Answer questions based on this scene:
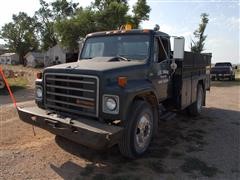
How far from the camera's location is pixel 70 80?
5234mm

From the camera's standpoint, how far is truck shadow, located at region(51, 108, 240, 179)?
4980mm

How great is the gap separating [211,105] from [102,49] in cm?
652

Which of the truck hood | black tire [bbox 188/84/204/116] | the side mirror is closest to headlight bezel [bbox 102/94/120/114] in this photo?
the truck hood

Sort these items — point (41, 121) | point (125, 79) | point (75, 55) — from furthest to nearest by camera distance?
1. point (75, 55)
2. point (41, 121)
3. point (125, 79)

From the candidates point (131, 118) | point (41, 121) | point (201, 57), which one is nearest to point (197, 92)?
point (201, 57)

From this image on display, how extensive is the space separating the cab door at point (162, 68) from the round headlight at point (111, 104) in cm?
155

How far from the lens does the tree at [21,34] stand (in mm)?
76812

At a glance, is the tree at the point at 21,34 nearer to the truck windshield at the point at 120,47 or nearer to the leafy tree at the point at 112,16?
the leafy tree at the point at 112,16

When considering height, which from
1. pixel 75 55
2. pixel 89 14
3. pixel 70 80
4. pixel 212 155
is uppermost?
pixel 89 14

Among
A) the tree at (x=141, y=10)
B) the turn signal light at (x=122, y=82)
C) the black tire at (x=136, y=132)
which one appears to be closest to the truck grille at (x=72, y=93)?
the turn signal light at (x=122, y=82)

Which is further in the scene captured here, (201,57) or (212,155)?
(201,57)

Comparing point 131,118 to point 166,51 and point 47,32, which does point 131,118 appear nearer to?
point 166,51

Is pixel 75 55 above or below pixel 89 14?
below

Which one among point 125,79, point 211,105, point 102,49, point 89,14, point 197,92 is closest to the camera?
point 125,79
